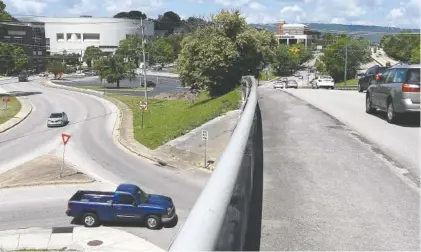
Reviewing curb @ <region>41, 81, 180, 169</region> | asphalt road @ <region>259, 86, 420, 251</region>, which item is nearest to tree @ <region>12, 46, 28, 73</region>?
curb @ <region>41, 81, 180, 169</region>

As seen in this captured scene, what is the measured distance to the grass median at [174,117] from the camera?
3010cm

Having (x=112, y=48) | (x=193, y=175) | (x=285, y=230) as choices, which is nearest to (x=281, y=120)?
(x=285, y=230)

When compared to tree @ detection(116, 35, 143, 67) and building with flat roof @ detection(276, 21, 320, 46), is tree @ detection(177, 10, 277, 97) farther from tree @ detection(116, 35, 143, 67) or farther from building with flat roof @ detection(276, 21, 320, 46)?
building with flat roof @ detection(276, 21, 320, 46)

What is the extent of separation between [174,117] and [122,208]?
23580mm

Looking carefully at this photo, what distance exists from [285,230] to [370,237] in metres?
0.79

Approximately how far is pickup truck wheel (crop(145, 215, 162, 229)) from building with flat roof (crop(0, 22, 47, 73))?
118913mm

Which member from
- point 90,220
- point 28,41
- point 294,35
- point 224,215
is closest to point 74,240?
point 90,220

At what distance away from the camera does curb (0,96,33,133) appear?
4817 cm

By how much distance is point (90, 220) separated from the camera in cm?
2077

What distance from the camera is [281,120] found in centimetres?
1201

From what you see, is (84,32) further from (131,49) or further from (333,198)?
(333,198)

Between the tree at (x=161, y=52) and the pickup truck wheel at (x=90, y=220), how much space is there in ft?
401

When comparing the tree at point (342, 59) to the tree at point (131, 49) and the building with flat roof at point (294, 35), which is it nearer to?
the tree at point (131, 49)

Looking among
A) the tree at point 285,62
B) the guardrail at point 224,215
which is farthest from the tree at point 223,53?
the tree at point 285,62
